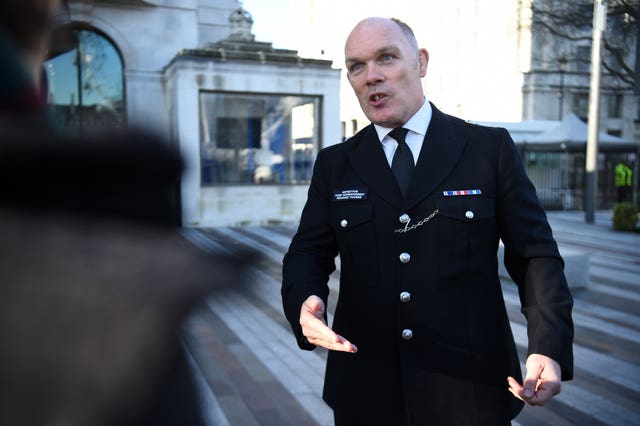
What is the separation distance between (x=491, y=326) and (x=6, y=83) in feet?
5.92

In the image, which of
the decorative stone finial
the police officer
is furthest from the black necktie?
the police officer

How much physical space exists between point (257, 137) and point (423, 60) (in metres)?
11.8

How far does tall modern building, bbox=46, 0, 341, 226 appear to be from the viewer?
13.2 metres

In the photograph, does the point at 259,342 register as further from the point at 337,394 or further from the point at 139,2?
the point at 139,2

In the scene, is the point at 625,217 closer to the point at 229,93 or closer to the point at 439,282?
the point at 229,93

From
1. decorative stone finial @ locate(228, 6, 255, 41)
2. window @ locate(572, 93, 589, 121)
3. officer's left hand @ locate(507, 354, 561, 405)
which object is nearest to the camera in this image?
officer's left hand @ locate(507, 354, 561, 405)

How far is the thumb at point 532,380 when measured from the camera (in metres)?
1.68

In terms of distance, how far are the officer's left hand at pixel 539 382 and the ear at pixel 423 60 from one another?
1.15m

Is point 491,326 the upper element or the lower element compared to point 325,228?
lower

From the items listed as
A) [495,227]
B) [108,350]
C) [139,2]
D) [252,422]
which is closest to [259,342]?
[252,422]

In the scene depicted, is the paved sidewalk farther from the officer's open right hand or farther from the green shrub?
the green shrub

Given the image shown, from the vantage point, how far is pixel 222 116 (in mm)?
13445

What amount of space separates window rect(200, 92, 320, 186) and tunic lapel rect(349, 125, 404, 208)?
1115cm

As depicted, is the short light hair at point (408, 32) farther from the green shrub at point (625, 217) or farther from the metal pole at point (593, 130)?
the metal pole at point (593, 130)
